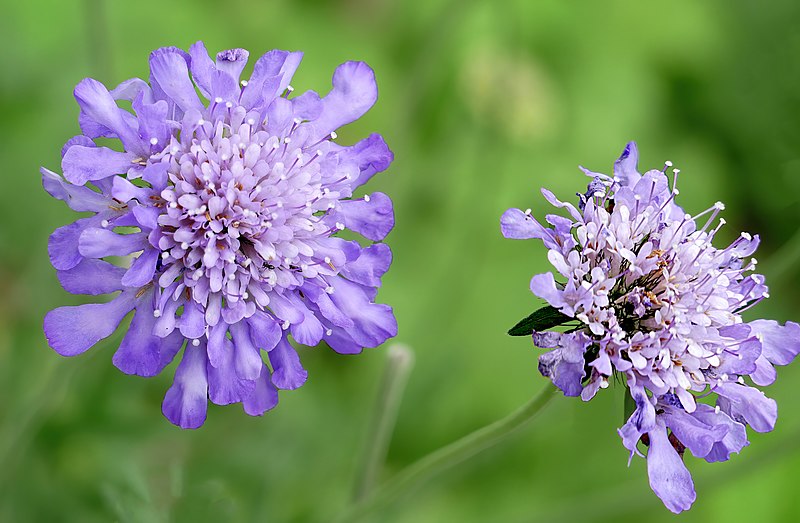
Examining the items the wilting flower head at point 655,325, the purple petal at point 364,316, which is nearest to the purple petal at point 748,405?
the wilting flower head at point 655,325

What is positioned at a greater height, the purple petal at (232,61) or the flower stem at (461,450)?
the purple petal at (232,61)

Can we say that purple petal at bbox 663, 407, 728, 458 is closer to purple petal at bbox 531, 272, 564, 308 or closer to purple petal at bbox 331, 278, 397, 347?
purple petal at bbox 531, 272, 564, 308

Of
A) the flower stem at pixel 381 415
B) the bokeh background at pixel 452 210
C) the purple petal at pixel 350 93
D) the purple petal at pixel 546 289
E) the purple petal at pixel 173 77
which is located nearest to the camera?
the purple petal at pixel 546 289

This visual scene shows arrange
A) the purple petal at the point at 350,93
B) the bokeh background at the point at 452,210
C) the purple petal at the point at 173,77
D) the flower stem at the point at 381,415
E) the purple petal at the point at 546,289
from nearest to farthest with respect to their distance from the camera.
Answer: the purple petal at the point at 546,289, the purple petal at the point at 173,77, the purple petal at the point at 350,93, the flower stem at the point at 381,415, the bokeh background at the point at 452,210

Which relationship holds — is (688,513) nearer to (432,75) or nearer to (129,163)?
(432,75)

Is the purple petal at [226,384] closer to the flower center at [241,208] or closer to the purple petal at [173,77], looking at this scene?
the flower center at [241,208]

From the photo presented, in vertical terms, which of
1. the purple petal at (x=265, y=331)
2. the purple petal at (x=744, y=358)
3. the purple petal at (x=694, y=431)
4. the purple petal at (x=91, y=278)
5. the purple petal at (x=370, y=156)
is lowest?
the purple petal at (x=694, y=431)

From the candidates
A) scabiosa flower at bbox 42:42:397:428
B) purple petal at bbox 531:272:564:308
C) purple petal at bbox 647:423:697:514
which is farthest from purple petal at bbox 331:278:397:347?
purple petal at bbox 647:423:697:514
